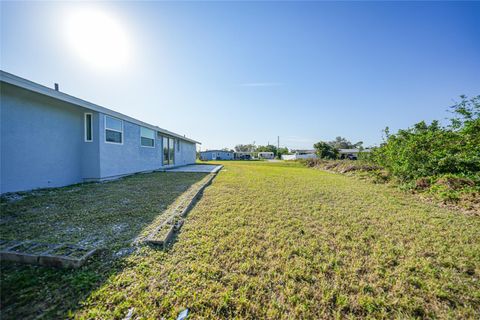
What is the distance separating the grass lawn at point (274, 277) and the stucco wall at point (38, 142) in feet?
9.33

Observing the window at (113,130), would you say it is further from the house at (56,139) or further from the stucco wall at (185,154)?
the stucco wall at (185,154)

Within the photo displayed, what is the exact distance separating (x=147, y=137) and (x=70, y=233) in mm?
8474

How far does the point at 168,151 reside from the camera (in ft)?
44.2

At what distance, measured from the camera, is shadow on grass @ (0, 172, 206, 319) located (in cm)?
145

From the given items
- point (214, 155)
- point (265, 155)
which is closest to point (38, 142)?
point (214, 155)

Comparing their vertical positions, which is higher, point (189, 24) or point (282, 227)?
point (189, 24)

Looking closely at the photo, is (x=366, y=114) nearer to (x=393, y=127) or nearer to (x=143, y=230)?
(x=393, y=127)

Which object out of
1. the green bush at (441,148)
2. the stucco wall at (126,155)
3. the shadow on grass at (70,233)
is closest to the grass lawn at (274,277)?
the shadow on grass at (70,233)

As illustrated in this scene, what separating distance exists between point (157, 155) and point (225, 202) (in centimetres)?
896

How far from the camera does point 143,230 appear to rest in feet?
9.09

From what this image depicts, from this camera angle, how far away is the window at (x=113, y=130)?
6.84 m

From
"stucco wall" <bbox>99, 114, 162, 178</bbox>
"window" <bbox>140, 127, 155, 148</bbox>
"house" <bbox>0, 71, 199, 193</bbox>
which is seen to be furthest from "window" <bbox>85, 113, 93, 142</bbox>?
"window" <bbox>140, 127, 155, 148</bbox>

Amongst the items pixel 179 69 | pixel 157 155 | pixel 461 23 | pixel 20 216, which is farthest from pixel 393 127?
pixel 157 155

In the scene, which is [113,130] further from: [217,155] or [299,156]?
[299,156]
